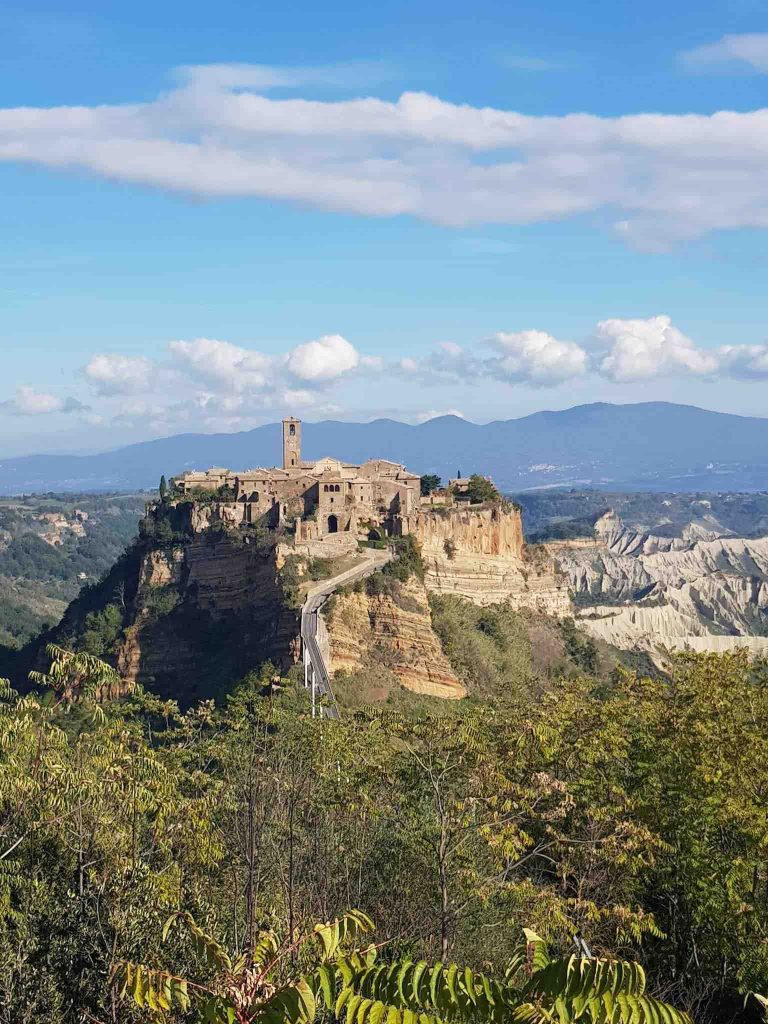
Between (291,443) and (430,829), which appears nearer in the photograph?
(430,829)

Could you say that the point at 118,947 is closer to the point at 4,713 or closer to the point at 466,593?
the point at 4,713

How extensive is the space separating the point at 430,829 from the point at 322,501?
4490cm

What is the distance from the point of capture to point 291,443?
7781 cm

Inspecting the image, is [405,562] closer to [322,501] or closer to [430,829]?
[322,501]

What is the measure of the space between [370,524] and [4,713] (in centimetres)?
4592

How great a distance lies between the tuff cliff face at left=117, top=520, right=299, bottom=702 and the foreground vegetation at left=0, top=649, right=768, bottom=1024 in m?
32.3

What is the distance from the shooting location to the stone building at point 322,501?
64.8 meters

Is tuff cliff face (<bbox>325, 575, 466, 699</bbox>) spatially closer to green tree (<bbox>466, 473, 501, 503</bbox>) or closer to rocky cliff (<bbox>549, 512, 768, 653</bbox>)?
green tree (<bbox>466, 473, 501, 503</bbox>)

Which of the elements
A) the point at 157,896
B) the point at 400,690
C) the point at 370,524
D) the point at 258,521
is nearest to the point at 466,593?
the point at 370,524

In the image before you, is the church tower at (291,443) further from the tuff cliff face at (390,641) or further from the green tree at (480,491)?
the tuff cliff face at (390,641)

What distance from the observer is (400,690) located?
171 ft

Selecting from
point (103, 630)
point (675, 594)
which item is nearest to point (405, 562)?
point (103, 630)

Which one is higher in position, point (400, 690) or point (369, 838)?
point (369, 838)

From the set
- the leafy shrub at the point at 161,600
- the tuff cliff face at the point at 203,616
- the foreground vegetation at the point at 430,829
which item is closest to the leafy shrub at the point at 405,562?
the tuff cliff face at the point at 203,616
